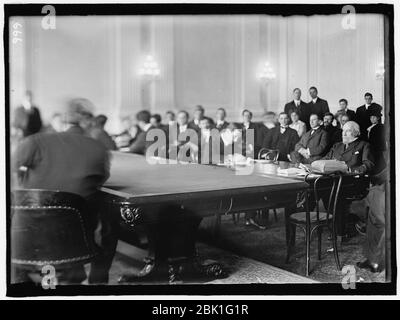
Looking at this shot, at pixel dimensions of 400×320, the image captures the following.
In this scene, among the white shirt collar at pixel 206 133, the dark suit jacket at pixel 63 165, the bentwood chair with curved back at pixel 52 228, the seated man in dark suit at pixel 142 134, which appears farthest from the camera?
the white shirt collar at pixel 206 133

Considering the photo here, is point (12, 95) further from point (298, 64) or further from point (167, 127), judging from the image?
point (298, 64)

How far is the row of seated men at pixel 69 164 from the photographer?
4027 millimetres

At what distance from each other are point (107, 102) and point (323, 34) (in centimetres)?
180

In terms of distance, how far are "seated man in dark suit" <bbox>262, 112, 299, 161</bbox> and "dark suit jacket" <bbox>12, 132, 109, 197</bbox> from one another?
4.31 ft

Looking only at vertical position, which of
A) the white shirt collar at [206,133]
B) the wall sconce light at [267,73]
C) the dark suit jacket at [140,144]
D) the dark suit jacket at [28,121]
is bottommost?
the dark suit jacket at [140,144]

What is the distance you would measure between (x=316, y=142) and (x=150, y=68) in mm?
1459

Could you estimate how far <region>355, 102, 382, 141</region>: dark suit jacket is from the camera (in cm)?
436

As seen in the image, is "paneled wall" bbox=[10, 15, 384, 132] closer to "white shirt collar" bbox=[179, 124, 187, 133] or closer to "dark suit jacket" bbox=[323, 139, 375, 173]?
"white shirt collar" bbox=[179, 124, 187, 133]

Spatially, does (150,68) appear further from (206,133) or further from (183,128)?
(206,133)

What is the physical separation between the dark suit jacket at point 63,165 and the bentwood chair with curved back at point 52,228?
0.56ft

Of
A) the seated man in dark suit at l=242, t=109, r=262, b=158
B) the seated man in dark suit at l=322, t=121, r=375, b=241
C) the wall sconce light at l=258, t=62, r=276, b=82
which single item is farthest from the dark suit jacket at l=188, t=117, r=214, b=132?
the seated man in dark suit at l=322, t=121, r=375, b=241

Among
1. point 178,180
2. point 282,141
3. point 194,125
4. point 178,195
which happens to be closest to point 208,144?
point 194,125

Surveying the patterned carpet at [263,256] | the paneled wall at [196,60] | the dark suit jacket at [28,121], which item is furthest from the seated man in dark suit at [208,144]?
the dark suit jacket at [28,121]

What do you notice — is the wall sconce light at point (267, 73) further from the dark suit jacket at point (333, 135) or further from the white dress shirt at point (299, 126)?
the dark suit jacket at point (333, 135)
